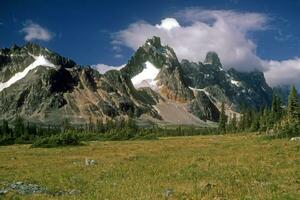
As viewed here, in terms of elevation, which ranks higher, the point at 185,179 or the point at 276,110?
the point at 276,110

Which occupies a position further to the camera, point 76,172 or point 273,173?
point 76,172

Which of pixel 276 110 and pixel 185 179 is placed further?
pixel 276 110

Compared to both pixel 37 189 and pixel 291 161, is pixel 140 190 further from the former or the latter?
pixel 291 161

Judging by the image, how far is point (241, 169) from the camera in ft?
97.7

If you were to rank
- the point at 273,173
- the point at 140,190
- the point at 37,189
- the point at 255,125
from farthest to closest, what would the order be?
the point at 255,125 → the point at 273,173 → the point at 37,189 → the point at 140,190

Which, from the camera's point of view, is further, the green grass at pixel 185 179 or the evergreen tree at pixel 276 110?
the evergreen tree at pixel 276 110

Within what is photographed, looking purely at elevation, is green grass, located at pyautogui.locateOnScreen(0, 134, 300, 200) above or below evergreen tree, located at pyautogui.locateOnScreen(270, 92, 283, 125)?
below

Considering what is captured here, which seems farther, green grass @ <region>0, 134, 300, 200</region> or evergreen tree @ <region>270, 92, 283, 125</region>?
evergreen tree @ <region>270, 92, 283, 125</region>

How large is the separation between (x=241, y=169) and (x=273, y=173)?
2968 mm

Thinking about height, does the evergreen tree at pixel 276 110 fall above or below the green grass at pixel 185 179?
above

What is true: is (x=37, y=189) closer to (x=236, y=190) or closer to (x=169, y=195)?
(x=169, y=195)

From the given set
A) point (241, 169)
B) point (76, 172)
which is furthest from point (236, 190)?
point (76, 172)

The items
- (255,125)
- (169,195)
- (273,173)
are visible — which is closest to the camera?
(169,195)

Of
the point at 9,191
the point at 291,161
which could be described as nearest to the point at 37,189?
the point at 9,191
